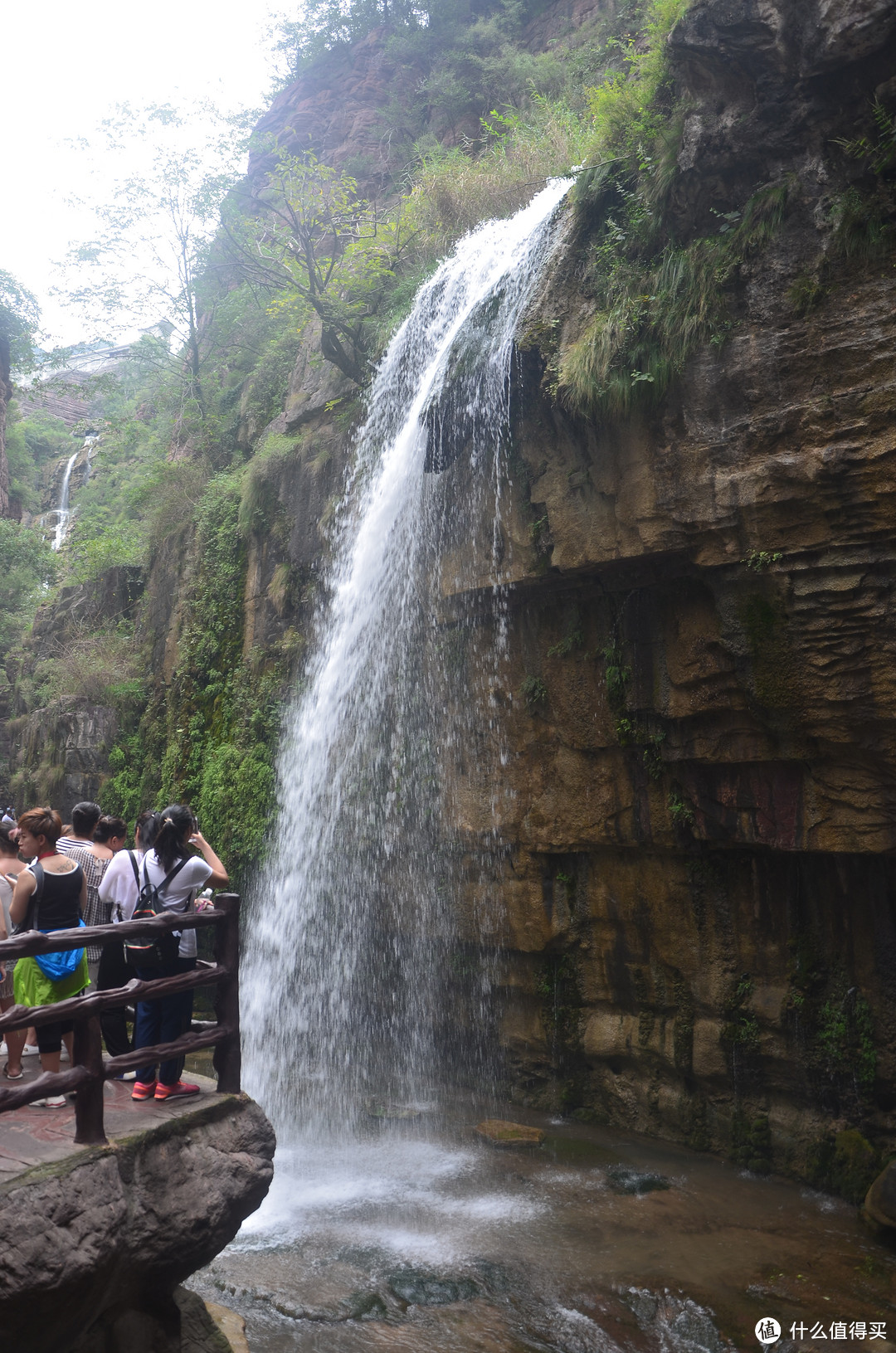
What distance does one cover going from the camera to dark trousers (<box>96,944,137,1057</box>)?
5.51 metres

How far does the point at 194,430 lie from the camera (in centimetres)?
1983

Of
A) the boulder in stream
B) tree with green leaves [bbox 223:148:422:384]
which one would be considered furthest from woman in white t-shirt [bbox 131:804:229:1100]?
tree with green leaves [bbox 223:148:422:384]

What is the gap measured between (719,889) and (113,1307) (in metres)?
5.50

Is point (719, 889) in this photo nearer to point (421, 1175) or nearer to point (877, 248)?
point (421, 1175)

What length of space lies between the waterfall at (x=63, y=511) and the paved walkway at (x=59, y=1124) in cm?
2520

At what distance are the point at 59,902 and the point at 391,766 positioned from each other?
18.1 feet

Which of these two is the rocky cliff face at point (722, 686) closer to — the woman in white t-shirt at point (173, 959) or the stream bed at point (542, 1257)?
the stream bed at point (542, 1257)

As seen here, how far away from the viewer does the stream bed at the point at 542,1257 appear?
16.5 feet

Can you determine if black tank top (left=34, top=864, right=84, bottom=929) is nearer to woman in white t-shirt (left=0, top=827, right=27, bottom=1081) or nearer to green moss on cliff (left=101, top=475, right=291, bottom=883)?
woman in white t-shirt (left=0, top=827, right=27, bottom=1081)

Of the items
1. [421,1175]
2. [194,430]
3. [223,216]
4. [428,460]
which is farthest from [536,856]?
[223,216]

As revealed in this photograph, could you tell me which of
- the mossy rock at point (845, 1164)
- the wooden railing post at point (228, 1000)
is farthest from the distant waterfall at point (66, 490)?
the mossy rock at point (845, 1164)

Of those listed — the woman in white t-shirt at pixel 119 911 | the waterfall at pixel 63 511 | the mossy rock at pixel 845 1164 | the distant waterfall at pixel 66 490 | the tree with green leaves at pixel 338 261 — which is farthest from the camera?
the distant waterfall at pixel 66 490

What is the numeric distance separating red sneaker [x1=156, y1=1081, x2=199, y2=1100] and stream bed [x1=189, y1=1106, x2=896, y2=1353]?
1.53 meters

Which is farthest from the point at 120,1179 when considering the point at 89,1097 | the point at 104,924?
the point at 104,924
